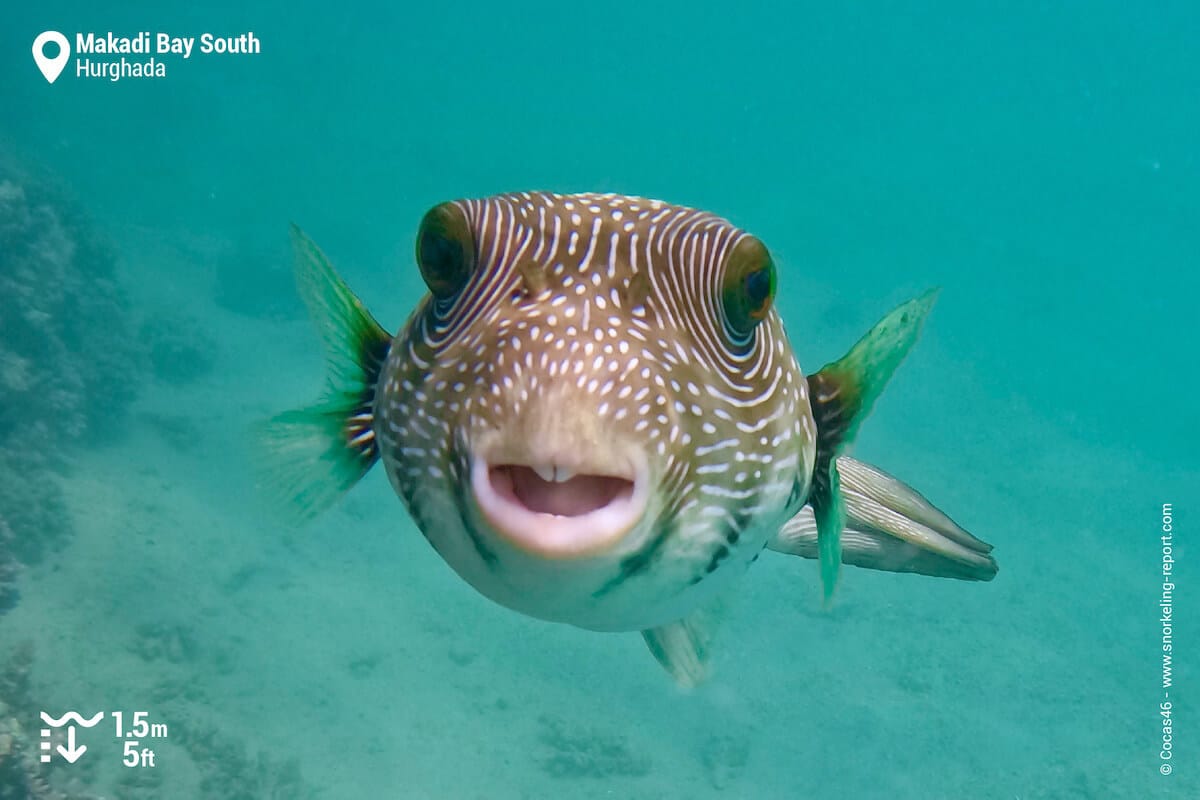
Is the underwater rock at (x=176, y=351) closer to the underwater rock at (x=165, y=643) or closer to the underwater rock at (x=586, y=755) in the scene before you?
the underwater rock at (x=165, y=643)

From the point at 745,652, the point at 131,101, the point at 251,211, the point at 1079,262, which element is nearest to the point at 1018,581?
the point at 745,652

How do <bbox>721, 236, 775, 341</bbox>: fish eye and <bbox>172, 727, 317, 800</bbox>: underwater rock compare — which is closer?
<bbox>721, 236, 775, 341</bbox>: fish eye

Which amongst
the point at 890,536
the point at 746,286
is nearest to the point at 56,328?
the point at 890,536

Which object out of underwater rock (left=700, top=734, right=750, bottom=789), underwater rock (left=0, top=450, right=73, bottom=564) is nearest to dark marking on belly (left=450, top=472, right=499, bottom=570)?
underwater rock (left=700, top=734, right=750, bottom=789)

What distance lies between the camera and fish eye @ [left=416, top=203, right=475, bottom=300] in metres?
1.79

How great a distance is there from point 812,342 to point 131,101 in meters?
34.3

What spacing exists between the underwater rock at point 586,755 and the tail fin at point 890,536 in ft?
23.7

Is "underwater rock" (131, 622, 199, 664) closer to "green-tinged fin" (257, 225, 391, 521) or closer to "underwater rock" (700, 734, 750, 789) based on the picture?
"underwater rock" (700, 734, 750, 789)

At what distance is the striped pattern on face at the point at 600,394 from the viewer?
1400mm

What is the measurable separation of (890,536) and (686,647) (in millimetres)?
928

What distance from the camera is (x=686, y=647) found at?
10.9ft

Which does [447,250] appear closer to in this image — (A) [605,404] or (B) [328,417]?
(A) [605,404]

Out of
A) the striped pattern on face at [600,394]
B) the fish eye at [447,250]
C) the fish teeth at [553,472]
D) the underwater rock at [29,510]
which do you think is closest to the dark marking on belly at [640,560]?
the striped pattern on face at [600,394]

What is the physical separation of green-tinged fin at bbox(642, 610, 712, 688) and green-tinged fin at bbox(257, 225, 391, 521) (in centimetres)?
139
